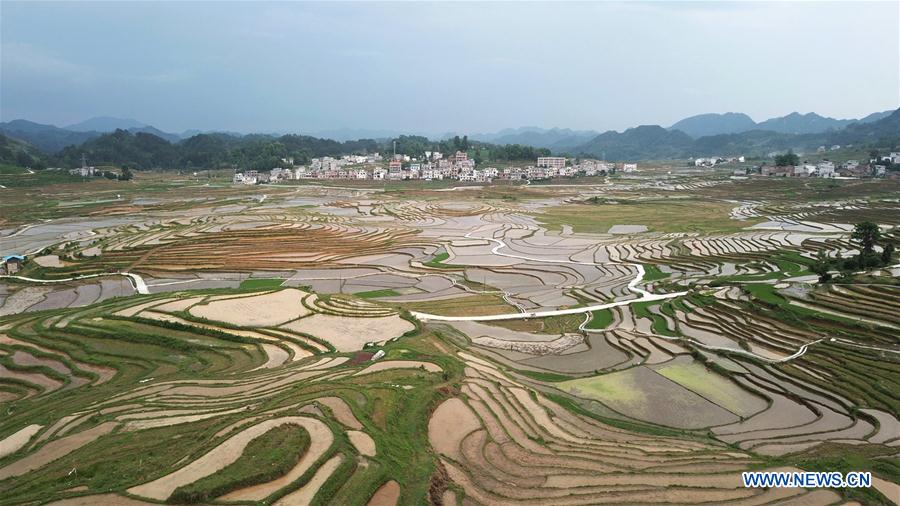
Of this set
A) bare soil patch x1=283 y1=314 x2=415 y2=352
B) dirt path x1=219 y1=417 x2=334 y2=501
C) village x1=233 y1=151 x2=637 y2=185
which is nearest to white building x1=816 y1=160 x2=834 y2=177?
village x1=233 y1=151 x2=637 y2=185

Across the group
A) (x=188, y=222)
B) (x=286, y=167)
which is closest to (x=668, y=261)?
(x=188, y=222)

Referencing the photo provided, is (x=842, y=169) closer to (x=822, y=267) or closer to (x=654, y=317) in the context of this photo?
(x=822, y=267)

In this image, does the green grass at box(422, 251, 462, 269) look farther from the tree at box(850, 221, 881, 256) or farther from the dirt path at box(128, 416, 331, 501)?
the tree at box(850, 221, 881, 256)

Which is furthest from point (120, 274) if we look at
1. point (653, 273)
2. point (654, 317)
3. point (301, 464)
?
point (653, 273)

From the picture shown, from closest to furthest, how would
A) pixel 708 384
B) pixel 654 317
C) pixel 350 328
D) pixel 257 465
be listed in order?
pixel 257 465
pixel 708 384
pixel 350 328
pixel 654 317

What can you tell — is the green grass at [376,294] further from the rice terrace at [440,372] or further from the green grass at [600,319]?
the green grass at [600,319]
